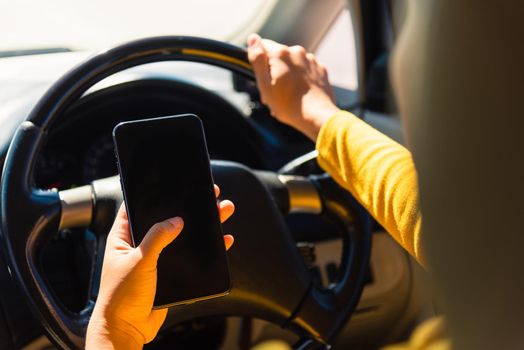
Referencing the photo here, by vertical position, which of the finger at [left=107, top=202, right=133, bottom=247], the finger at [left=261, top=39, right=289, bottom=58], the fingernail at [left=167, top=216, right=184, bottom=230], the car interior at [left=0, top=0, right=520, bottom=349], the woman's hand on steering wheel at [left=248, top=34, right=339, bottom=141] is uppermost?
the finger at [left=261, top=39, right=289, bottom=58]

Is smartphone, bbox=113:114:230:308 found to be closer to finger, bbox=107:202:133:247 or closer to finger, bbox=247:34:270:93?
finger, bbox=107:202:133:247

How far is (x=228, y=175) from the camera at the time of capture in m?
0.93

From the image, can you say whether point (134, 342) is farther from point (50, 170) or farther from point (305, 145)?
point (305, 145)

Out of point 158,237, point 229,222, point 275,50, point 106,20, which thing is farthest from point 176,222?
point 106,20

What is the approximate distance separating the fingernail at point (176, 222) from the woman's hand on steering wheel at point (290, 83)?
0.25 m

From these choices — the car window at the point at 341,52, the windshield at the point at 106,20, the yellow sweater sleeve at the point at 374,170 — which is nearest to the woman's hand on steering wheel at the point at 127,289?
the yellow sweater sleeve at the point at 374,170

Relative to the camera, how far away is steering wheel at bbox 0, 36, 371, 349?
774 millimetres

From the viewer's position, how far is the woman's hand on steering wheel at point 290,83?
0.91 metres

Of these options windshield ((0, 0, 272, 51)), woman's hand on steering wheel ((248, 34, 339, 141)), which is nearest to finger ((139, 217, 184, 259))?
woman's hand on steering wheel ((248, 34, 339, 141))

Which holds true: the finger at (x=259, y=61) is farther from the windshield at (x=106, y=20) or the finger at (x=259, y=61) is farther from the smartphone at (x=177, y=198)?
the windshield at (x=106, y=20)

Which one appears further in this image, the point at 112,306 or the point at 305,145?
the point at 305,145

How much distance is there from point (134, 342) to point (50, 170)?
485mm

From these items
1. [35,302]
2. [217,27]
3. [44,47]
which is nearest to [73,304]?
[35,302]

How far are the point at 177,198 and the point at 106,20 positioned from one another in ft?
2.30
